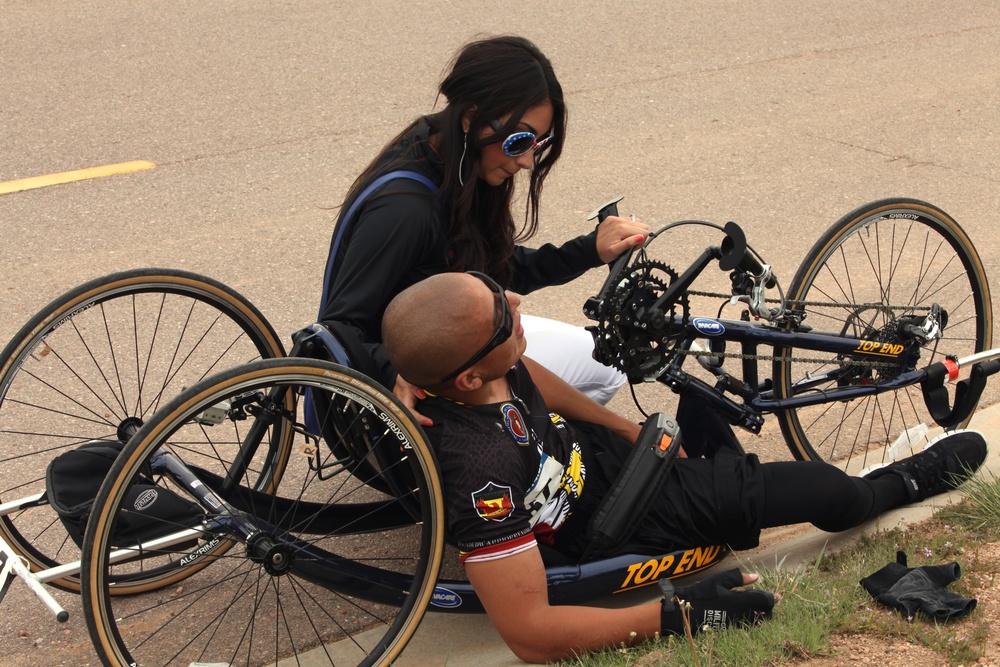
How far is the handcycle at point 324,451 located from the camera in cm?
270

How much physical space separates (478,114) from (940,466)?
71.5 inches

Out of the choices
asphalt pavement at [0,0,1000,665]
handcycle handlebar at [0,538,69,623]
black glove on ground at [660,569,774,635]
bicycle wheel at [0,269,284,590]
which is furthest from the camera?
asphalt pavement at [0,0,1000,665]

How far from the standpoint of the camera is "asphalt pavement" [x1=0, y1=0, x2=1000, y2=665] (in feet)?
18.2

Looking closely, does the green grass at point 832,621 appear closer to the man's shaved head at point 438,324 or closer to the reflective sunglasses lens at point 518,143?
the man's shaved head at point 438,324

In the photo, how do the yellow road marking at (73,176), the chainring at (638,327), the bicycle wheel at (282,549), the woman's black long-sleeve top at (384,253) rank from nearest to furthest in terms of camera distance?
the bicycle wheel at (282,549)
the woman's black long-sleeve top at (384,253)
the chainring at (638,327)
the yellow road marking at (73,176)

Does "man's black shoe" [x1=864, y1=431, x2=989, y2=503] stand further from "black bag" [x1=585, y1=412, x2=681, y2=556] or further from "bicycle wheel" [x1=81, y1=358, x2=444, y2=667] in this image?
"bicycle wheel" [x1=81, y1=358, x2=444, y2=667]

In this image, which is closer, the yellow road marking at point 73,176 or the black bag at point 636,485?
the black bag at point 636,485

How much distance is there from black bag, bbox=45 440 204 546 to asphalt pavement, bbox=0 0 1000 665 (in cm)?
189

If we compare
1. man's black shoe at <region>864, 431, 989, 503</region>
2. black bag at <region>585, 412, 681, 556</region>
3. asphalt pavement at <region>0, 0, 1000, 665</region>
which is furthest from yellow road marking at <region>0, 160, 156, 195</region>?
man's black shoe at <region>864, 431, 989, 503</region>

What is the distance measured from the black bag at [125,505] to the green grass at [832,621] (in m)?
1.04

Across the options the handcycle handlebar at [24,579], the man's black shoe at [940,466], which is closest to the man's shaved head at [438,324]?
the handcycle handlebar at [24,579]

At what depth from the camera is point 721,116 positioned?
711 centimetres

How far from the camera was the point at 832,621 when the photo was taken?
9.23ft

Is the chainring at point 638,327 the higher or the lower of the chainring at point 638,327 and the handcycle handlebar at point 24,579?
the higher
